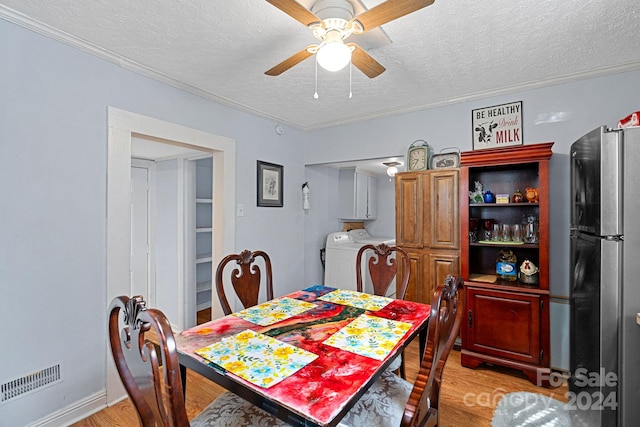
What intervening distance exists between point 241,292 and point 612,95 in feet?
10.3

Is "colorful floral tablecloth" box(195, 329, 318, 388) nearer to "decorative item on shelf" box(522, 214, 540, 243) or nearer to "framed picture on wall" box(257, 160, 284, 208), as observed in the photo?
"framed picture on wall" box(257, 160, 284, 208)

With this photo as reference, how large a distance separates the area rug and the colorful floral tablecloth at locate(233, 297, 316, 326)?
4.60 ft

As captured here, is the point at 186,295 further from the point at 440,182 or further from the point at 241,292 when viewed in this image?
the point at 440,182

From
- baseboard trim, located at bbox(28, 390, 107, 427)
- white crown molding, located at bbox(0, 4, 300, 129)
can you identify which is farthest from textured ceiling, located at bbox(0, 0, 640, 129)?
baseboard trim, located at bbox(28, 390, 107, 427)

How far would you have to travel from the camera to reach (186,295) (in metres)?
3.66

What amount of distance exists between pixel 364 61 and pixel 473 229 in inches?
74.5

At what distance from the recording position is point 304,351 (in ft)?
4.22

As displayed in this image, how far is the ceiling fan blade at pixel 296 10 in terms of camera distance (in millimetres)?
1240

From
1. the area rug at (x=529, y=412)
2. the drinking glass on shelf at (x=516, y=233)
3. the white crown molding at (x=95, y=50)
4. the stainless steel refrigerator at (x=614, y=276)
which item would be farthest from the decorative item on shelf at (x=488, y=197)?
the white crown molding at (x=95, y=50)

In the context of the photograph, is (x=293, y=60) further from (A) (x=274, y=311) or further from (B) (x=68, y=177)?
(B) (x=68, y=177)

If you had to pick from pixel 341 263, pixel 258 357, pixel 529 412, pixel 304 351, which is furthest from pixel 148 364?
pixel 341 263

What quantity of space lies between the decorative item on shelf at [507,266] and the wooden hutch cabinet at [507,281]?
0.17 feet

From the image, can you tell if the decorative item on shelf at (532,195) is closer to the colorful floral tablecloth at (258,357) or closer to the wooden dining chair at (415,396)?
the wooden dining chair at (415,396)

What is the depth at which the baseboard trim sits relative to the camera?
1.82m
